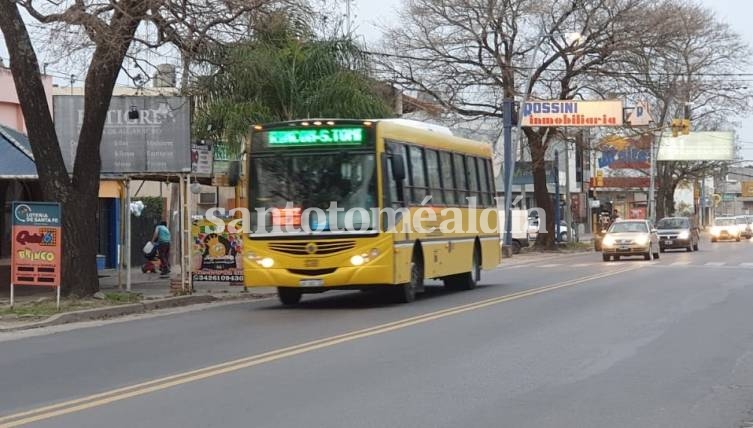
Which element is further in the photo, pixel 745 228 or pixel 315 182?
pixel 745 228

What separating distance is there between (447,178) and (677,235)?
26931 millimetres

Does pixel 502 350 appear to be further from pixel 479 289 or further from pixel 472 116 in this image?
pixel 472 116

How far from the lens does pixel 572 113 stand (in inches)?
1665

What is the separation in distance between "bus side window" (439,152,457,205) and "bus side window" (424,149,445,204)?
0.24m

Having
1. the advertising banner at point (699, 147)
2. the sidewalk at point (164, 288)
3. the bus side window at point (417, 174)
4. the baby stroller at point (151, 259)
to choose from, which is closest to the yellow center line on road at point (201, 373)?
the bus side window at point (417, 174)

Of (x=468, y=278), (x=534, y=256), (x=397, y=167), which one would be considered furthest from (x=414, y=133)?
(x=534, y=256)

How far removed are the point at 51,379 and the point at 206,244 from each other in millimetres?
11854

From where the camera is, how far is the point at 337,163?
17.9 m

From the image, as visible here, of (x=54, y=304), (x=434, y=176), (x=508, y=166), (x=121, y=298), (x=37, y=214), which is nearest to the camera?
(x=37, y=214)

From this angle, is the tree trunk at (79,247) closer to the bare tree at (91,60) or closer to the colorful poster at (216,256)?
the bare tree at (91,60)

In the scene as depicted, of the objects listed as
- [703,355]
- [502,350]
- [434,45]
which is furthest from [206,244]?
[434,45]

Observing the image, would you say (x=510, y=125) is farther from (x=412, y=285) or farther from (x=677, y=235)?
(x=412, y=285)

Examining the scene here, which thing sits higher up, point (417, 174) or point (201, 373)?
point (417, 174)

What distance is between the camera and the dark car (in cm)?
4525
